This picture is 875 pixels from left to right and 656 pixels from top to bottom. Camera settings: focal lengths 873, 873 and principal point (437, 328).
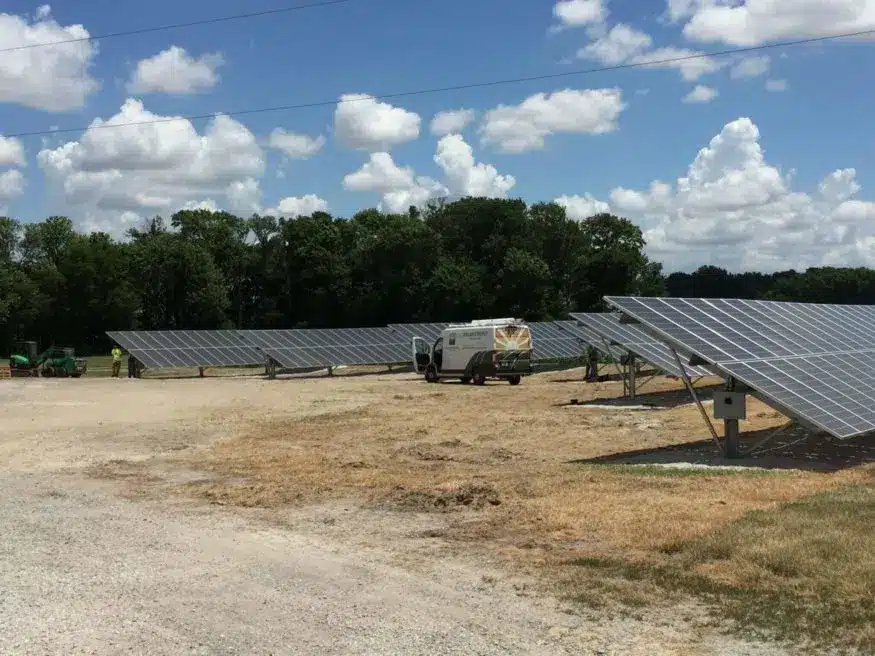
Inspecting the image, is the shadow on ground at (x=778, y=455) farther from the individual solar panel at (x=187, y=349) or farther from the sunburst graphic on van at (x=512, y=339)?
the individual solar panel at (x=187, y=349)

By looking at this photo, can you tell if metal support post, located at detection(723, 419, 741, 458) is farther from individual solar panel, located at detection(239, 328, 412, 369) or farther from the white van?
individual solar panel, located at detection(239, 328, 412, 369)

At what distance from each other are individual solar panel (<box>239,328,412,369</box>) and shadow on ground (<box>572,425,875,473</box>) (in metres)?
28.5

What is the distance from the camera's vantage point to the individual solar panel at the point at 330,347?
42.9 meters

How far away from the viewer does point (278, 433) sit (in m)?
18.8

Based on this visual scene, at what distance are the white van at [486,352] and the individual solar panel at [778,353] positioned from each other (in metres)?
15.7

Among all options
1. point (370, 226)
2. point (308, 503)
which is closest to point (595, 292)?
point (370, 226)

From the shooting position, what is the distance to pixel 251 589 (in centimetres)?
Result: 708

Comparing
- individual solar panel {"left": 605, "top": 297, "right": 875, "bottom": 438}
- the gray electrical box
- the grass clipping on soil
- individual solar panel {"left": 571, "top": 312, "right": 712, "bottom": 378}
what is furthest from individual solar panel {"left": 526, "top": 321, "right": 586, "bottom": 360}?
the gray electrical box

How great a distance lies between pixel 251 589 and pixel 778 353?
11549 millimetres

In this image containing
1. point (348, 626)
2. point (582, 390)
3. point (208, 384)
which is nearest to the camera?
point (348, 626)

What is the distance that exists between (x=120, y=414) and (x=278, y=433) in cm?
661

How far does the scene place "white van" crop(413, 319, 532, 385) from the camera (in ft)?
114

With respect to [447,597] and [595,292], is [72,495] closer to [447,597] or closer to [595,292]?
[447,597]

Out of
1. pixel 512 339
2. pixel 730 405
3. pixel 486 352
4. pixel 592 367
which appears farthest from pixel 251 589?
pixel 592 367
